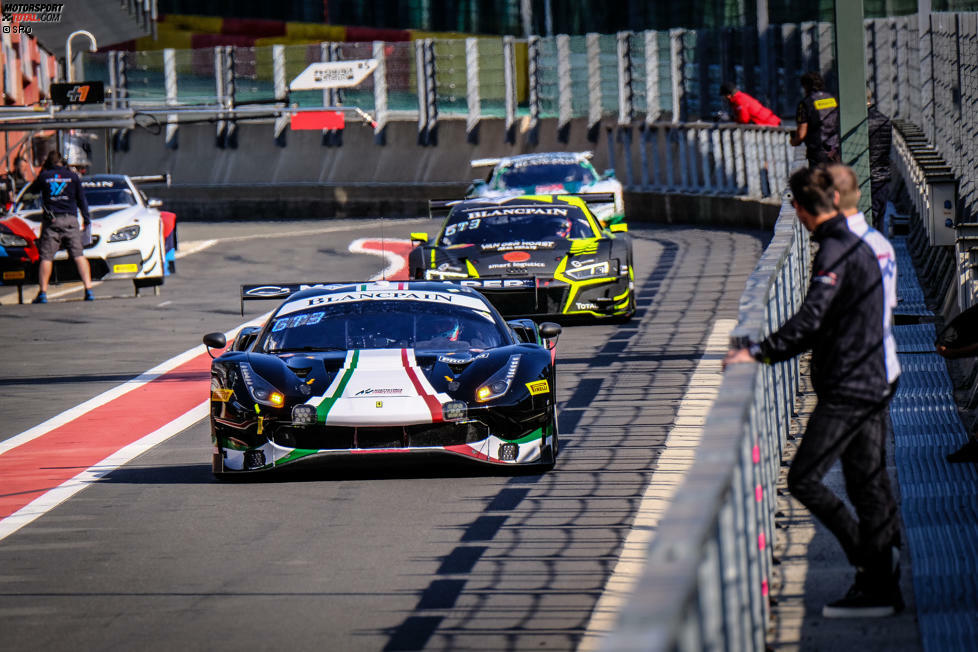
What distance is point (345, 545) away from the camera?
8.30 m

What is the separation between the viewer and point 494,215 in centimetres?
1825

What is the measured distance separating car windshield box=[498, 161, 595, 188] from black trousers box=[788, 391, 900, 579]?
20519 mm

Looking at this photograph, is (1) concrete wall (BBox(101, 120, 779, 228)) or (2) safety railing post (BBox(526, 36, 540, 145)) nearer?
(2) safety railing post (BBox(526, 36, 540, 145))

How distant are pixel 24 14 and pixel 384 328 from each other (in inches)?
1087

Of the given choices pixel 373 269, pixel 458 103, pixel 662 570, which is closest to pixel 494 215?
pixel 373 269

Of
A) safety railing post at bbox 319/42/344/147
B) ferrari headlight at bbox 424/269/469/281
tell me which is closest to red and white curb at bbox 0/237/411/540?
ferrari headlight at bbox 424/269/469/281

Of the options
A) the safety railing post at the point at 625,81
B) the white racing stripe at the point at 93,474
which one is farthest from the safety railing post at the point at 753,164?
the white racing stripe at the point at 93,474

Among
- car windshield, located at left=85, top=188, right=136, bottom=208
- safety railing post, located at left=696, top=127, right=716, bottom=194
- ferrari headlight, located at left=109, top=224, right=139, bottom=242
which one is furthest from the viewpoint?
safety railing post, located at left=696, top=127, right=716, bottom=194

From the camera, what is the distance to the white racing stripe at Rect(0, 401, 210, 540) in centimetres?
934

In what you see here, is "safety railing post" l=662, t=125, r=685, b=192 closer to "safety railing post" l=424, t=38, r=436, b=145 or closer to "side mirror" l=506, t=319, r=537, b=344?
"safety railing post" l=424, t=38, r=436, b=145

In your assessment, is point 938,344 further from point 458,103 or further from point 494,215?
point 458,103

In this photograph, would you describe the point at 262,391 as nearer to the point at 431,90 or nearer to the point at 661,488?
the point at 661,488

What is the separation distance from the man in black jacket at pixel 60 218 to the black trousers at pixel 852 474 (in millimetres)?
16715

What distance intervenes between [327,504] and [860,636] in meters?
3.99
